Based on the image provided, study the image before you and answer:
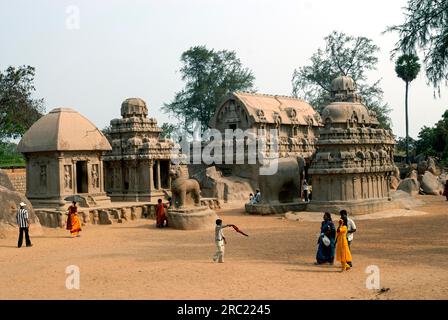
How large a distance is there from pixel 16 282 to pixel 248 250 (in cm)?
596

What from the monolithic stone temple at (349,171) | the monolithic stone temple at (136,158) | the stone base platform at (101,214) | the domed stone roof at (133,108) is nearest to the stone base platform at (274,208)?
the monolithic stone temple at (349,171)

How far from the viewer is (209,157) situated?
33.9 meters

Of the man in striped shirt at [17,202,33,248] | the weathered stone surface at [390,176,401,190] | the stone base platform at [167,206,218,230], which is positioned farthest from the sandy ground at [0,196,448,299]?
the weathered stone surface at [390,176,401,190]

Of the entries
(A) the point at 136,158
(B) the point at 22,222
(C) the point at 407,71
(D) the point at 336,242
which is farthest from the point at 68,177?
(C) the point at 407,71

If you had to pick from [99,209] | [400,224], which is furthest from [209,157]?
[400,224]

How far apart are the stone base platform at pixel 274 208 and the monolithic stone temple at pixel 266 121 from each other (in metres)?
7.14

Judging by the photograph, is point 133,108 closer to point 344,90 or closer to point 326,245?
point 344,90

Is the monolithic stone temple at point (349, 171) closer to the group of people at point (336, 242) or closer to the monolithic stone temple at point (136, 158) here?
the monolithic stone temple at point (136, 158)

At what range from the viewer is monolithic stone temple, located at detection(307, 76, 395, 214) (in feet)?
75.2

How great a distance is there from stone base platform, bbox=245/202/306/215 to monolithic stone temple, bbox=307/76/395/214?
153cm

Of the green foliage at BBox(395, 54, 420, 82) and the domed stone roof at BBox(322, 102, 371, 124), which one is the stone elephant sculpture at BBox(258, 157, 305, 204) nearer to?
the domed stone roof at BBox(322, 102, 371, 124)

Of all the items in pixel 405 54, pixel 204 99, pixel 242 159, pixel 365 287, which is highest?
pixel 204 99

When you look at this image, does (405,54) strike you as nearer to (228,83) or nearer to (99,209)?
(99,209)

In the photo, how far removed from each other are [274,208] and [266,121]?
10831 mm
